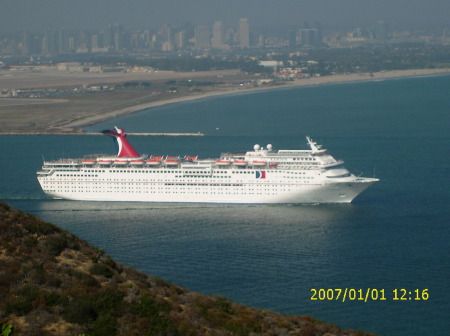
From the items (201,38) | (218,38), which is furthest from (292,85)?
(218,38)

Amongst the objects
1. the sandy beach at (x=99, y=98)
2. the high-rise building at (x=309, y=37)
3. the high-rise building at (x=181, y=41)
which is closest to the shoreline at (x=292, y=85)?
the sandy beach at (x=99, y=98)

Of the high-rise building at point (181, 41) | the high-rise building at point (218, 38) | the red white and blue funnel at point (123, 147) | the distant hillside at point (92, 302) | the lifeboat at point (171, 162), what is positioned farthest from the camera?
the high-rise building at point (218, 38)

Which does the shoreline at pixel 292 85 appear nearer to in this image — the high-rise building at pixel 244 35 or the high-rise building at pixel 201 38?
the high-rise building at pixel 201 38

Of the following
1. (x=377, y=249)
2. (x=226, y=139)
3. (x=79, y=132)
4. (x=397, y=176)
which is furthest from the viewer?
(x=79, y=132)

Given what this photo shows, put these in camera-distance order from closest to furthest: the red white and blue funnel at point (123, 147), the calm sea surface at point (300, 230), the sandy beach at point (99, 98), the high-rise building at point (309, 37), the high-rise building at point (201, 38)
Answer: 1. the calm sea surface at point (300, 230)
2. the red white and blue funnel at point (123, 147)
3. the sandy beach at point (99, 98)
4. the high-rise building at point (201, 38)
5. the high-rise building at point (309, 37)

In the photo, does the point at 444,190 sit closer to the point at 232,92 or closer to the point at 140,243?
the point at 140,243

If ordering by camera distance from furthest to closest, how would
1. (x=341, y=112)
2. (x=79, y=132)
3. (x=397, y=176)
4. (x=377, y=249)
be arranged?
(x=341, y=112) → (x=79, y=132) → (x=397, y=176) → (x=377, y=249)

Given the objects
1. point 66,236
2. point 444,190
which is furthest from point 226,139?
point 66,236

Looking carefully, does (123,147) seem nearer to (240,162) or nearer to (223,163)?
(223,163)
